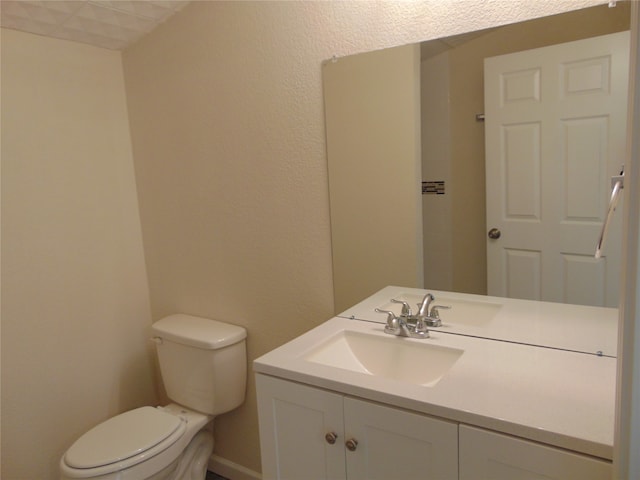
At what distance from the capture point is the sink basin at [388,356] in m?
1.27

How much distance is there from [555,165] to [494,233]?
253 mm

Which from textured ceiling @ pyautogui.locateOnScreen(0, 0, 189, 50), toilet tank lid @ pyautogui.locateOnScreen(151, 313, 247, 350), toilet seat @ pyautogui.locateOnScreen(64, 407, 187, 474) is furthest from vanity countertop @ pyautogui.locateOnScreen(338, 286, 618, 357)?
textured ceiling @ pyautogui.locateOnScreen(0, 0, 189, 50)

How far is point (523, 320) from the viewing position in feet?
4.37

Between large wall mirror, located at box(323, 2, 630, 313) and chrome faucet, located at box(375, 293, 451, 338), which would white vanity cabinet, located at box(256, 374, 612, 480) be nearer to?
chrome faucet, located at box(375, 293, 451, 338)

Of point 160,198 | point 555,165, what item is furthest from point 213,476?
point 555,165

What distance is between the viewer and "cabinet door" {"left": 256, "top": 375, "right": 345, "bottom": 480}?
1.13 metres

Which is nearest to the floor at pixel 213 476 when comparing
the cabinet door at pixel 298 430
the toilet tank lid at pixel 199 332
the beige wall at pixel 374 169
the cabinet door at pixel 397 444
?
the toilet tank lid at pixel 199 332

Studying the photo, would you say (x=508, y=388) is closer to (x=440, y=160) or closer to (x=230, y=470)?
(x=440, y=160)

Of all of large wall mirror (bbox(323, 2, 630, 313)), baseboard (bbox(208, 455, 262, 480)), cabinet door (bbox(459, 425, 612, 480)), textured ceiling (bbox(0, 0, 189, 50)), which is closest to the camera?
cabinet door (bbox(459, 425, 612, 480))

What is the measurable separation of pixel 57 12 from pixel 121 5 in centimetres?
23

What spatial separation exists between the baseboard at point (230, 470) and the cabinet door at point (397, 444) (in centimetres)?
113

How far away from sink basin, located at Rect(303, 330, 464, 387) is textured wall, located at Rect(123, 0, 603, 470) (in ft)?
1.10

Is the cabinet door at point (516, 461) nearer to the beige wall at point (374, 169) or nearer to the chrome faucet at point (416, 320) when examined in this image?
the chrome faucet at point (416, 320)

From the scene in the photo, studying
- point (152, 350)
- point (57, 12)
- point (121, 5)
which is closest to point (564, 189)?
point (121, 5)
